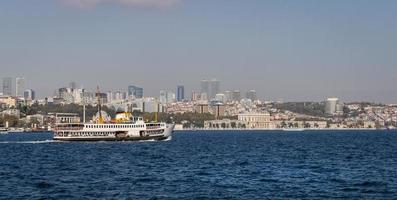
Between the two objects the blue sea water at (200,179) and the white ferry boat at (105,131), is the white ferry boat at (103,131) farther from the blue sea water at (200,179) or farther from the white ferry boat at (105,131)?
the blue sea water at (200,179)

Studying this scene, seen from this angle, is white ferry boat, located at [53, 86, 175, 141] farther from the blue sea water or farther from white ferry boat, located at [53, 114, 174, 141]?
the blue sea water

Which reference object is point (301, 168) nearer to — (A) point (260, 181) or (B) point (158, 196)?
(A) point (260, 181)

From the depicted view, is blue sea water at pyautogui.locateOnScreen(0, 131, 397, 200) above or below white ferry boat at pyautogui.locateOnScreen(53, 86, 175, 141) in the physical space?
below

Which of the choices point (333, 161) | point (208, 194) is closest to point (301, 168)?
point (333, 161)

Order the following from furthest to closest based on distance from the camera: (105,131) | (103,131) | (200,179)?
1. (105,131)
2. (103,131)
3. (200,179)

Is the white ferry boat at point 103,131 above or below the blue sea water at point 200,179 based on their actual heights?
above

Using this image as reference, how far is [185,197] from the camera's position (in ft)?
A: 123

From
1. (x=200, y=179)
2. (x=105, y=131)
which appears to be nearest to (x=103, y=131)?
(x=105, y=131)

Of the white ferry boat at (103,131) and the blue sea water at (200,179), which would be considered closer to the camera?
the blue sea water at (200,179)

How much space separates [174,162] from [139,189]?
76.1 feet

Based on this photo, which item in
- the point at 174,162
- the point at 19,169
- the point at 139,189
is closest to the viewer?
the point at 139,189

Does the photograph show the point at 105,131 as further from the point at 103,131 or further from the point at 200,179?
the point at 200,179

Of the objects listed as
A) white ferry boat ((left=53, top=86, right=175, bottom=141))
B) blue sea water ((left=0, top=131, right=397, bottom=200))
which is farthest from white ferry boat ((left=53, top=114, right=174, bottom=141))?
blue sea water ((left=0, top=131, right=397, bottom=200))

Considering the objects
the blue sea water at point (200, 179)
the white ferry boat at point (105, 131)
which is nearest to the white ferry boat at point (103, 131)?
the white ferry boat at point (105, 131)
